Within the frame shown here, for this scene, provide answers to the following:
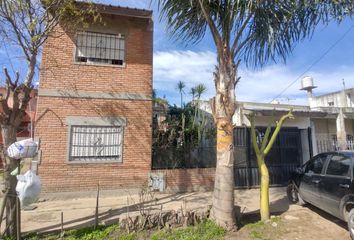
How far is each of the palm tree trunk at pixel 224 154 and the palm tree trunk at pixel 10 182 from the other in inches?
156

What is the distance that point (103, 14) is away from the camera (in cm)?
904

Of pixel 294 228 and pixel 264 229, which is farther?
pixel 294 228

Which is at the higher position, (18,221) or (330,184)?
(330,184)

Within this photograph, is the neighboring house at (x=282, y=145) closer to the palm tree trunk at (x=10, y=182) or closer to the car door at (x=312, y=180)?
the car door at (x=312, y=180)

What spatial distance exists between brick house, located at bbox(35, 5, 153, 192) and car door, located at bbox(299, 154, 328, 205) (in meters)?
5.07

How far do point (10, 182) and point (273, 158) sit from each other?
882 centimetres

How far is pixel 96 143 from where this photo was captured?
28.6ft

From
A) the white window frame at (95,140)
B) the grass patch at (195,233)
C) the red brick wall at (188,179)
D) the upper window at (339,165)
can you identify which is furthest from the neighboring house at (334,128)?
the white window frame at (95,140)

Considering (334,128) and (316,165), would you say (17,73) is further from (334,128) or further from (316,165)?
(334,128)

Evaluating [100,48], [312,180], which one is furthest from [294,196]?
[100,48]

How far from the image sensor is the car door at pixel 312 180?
5.90 m

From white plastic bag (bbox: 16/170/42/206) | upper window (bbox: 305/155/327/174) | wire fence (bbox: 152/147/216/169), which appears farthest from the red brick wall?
white plastic bag (bbox: 16/170/42/206)

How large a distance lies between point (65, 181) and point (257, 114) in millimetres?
7767

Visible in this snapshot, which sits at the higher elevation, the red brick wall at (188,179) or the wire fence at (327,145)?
the wire fence at (327,145)
